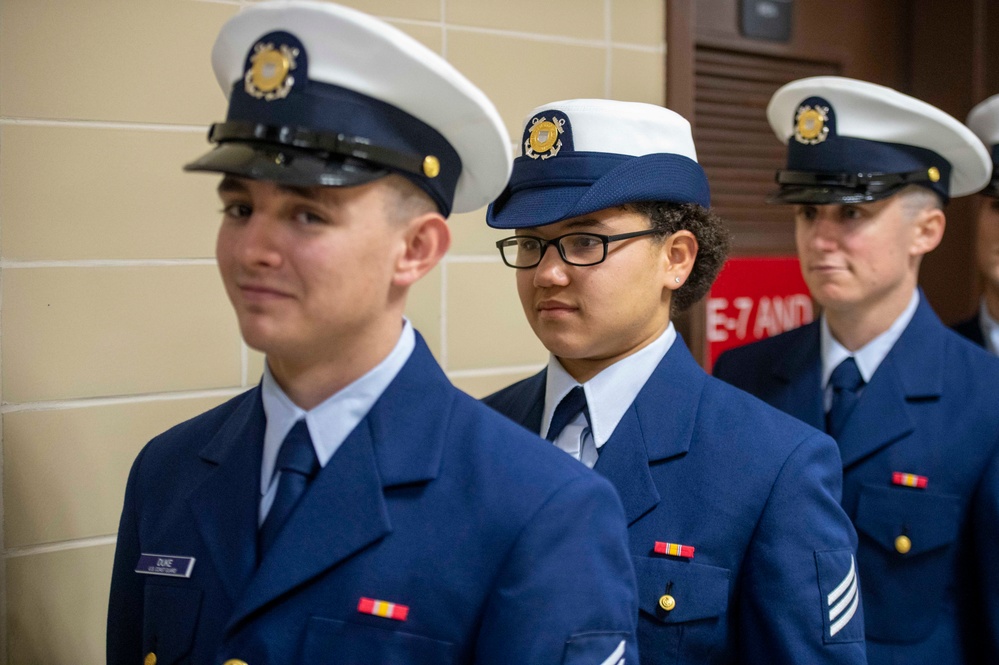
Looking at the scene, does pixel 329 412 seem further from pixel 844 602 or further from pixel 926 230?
pixel 926 230

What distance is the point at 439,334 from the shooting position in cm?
243

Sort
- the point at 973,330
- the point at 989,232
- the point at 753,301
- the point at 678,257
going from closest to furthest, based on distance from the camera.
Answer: the point at 678,257
the point at 989,232
the point at 973,330
the point at 753,301

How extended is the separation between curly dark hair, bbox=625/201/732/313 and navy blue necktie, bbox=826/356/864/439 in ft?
1.62

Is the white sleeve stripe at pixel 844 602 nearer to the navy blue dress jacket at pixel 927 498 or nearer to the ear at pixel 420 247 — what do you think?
the navy blue dress jacket at pixel 927 498

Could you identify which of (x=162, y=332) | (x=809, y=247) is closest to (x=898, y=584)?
(x=809, y=247)

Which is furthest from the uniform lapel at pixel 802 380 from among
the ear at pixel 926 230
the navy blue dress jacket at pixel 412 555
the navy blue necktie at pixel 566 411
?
the navy blue dress jacket at pixel 412 555

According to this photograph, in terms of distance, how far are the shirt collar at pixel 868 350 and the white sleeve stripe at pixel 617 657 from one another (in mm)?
1235

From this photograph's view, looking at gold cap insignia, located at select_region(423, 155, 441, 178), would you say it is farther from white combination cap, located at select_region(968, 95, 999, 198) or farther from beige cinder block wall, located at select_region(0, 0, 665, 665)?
white combination cap, located at select_region(968, 95, 999, 198)

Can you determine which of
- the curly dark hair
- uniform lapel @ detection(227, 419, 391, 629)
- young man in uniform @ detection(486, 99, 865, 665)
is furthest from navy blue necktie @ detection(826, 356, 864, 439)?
uniform lapel @ detection(227, 419, 391, 629)

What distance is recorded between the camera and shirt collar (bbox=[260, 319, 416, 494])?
123 centimetres

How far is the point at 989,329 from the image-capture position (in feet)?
8.95

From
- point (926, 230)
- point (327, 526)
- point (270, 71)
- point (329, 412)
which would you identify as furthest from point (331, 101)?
point (926, 230)

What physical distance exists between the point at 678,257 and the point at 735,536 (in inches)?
19.8

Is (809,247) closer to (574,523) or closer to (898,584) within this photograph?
(898,584)
